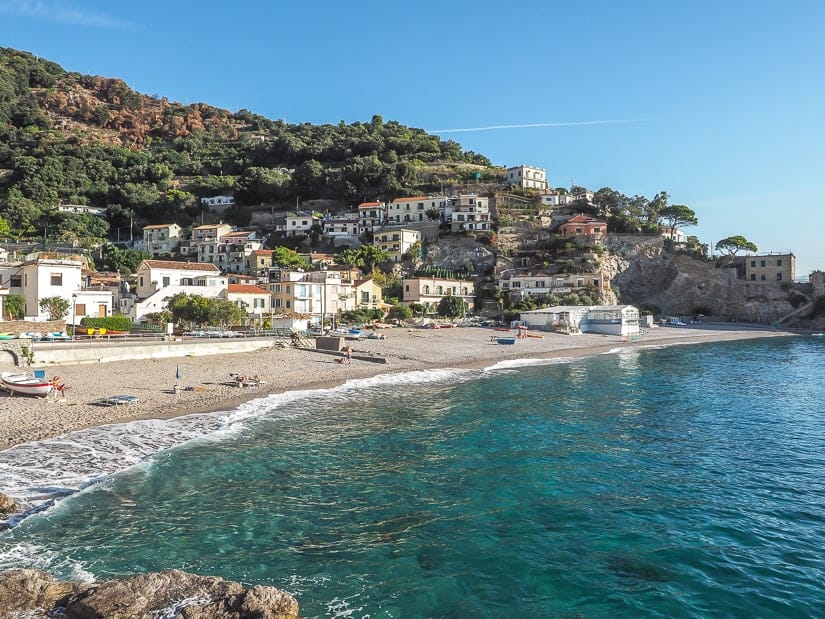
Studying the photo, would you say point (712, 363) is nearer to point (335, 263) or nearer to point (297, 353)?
point (297, 353)

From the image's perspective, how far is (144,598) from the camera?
8078 millimetres

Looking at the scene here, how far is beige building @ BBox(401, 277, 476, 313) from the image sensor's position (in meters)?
76.1

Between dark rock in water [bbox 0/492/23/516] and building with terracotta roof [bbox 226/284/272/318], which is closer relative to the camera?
dark rock in water [bbox 0/492/23/516]

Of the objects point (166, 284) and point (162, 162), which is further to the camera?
point (162, 162)

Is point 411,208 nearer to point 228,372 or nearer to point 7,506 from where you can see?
point 228,372

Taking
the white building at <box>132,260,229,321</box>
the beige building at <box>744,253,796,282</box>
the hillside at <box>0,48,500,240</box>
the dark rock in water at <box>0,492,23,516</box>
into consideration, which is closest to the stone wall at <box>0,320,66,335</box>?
the white building at <box>132,260,229,321</box>

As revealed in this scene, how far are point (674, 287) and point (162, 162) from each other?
11796cm

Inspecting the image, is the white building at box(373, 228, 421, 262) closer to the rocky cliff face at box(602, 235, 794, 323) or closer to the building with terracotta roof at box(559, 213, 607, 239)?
the building with terracotta roof at box(559, 213, 607, 239)

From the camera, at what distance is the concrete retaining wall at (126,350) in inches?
1196

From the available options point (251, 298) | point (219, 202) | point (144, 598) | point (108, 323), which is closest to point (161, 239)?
point (219, 202)

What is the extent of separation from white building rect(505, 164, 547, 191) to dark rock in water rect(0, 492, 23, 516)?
344ft

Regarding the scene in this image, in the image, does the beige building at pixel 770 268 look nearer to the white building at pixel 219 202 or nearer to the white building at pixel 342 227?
the white building at pixel 342 227

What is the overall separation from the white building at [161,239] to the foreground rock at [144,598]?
9555cm

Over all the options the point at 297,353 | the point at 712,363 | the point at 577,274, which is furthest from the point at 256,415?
the point at 577,274
